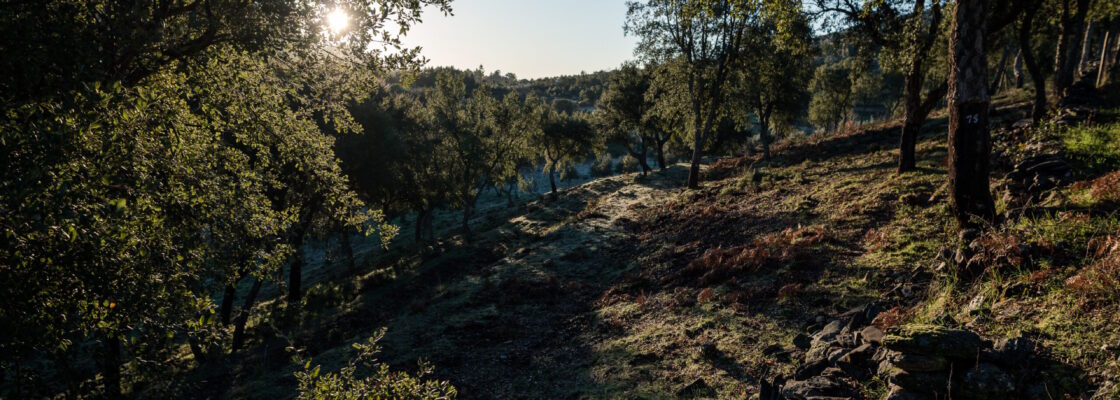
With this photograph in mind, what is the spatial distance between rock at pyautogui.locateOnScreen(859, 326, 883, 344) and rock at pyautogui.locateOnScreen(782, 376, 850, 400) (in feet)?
3.48

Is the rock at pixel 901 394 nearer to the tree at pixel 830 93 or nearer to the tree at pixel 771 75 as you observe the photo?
the tree at pixel 771 75

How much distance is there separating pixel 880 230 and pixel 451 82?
1247 inches

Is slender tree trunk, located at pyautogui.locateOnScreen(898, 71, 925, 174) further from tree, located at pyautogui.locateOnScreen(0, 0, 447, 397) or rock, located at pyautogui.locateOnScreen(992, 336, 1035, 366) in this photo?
tree, located at pyautogui.locateOnScreen(0, 0, 447, 397)

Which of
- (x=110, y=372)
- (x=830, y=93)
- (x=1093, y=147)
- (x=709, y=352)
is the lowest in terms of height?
(x=709, y=352)

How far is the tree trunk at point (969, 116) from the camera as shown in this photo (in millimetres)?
8875

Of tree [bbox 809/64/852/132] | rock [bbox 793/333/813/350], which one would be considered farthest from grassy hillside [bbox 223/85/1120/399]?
tree [bbox 809/64/852/132]

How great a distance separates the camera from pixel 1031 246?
7.63 m

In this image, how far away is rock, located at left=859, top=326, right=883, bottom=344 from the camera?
23.4 ft

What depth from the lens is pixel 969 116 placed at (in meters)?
9.20

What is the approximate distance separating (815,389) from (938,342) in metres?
1.72

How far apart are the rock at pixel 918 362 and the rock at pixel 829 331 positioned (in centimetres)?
222

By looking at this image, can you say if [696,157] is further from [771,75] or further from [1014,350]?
[1014,350]

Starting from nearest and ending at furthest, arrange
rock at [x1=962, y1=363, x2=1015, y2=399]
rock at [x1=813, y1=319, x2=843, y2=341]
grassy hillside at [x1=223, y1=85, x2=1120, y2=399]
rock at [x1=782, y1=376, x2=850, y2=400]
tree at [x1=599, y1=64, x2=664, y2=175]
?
rock at [x1=962, y1=363, x2=1015, y2=399] → rock at [x1=782, y1=376, x2=850, y2=400] → grassy hillside at [x1=223, y1=85, x2=1120, y2=399] → rock at [x1=813, y1=319, x2=843, y2=341] → tree at [x1=599, y1=64, x2=664, y2=175]

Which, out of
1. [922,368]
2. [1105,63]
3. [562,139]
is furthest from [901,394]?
[562,139]
